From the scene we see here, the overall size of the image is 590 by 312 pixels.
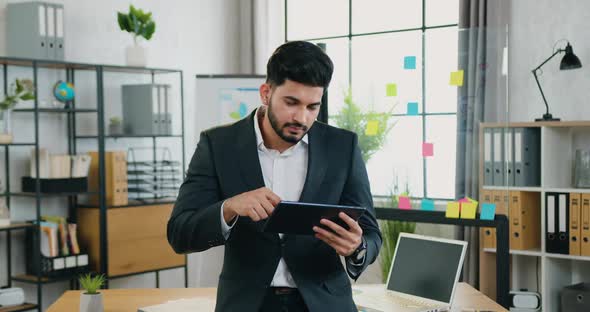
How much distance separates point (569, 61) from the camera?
4.47 metres

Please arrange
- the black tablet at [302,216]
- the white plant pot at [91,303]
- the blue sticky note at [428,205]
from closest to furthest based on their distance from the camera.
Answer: the black tablet at [302,216], the white plant pot at [91,303], the blue sticky note at [428,205]

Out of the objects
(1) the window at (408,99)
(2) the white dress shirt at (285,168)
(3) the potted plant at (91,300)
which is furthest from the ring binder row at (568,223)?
(2) the white dress shirt at (285,168)

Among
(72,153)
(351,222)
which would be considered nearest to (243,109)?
(72,153)

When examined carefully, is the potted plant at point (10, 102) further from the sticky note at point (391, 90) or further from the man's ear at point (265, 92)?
the man's ear at point (265, 92)

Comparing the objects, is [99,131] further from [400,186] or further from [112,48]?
[400,186]

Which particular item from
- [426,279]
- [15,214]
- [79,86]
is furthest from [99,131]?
[426,279]

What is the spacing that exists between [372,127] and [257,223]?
6.64 ft

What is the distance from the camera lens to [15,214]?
16.1 ft

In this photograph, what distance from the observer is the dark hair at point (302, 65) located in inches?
68.8

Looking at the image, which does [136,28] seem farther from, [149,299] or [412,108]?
[149,299]

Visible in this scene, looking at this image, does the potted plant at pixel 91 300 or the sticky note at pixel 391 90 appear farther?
the sticky note at pixel 391 90

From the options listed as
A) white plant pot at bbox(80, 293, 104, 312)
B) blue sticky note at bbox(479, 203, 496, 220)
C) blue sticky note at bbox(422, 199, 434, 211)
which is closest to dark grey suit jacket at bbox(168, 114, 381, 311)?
white plant pot at bbox(80, 293, 104, 312)

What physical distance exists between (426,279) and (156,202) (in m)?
2.83

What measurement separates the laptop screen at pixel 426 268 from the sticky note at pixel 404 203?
1.96 feet
